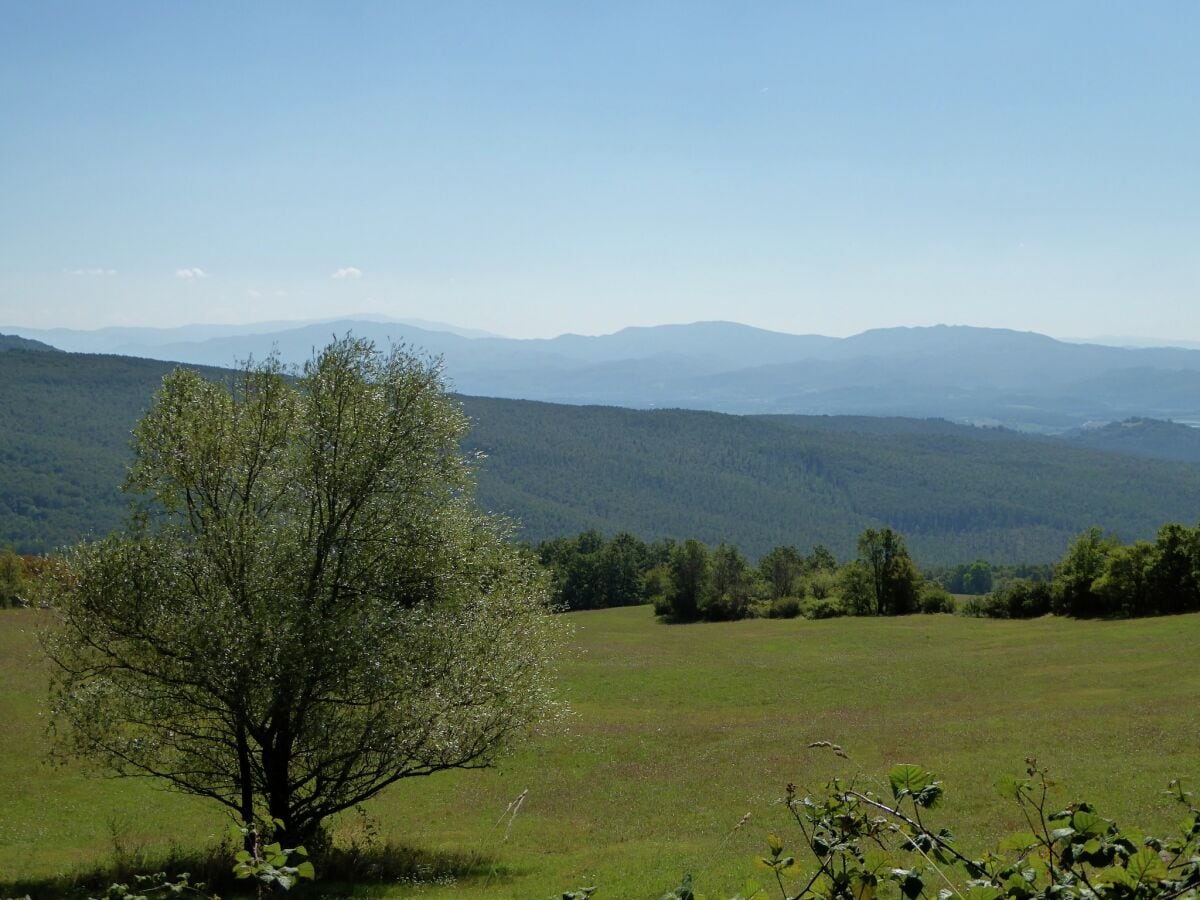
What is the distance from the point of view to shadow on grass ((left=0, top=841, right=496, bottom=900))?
59.6 ft

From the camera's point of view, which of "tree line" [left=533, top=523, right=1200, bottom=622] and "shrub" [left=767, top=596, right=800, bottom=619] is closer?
"tree line" [left=533, top=523, right=1200, bottom=622]

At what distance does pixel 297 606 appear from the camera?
18516 millimetres

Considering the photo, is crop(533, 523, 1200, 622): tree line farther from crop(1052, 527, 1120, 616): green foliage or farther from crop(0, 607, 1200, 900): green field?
crop(0, 607, 1200, 900): green field

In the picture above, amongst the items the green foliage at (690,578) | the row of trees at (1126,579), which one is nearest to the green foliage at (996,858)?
the row of trees at (1126,579)

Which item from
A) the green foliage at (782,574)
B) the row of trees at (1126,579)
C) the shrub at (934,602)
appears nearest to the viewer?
the row of trees at (1126,579)

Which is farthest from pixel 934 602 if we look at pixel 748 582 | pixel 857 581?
pixel 748 582

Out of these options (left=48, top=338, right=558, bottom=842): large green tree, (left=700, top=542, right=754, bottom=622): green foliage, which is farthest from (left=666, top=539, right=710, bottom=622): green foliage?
(left=48, top=338, right=558, bottom=842): large green tree

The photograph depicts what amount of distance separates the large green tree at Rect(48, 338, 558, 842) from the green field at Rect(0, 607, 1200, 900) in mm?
2465

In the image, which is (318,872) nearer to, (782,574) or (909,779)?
(909,779)

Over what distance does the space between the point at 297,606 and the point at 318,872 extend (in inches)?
232

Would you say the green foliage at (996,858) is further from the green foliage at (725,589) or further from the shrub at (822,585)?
the shrub at (822,585)

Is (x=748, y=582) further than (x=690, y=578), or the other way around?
(x=748, y=582)

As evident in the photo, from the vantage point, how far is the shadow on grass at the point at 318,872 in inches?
715

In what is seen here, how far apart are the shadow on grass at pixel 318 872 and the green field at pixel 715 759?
1.48ft
